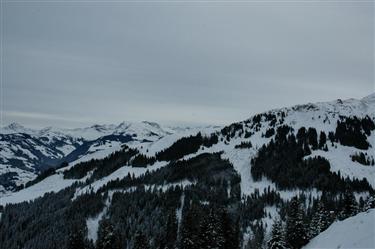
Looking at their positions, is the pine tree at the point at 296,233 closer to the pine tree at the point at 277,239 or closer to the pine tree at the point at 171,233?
the pine tree at the point at 277,239

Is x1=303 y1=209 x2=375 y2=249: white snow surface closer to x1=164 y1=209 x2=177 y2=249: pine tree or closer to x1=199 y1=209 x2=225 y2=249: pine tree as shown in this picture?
x1=199 y1=209 x2=225 y2=249: pine tree

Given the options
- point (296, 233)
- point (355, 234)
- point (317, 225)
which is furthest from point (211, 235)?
point (355, 234)

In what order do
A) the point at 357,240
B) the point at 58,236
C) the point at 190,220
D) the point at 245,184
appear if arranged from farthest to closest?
the point at 245,184 < the point at 58,236 < the point at 190,220 < the point at 357,240

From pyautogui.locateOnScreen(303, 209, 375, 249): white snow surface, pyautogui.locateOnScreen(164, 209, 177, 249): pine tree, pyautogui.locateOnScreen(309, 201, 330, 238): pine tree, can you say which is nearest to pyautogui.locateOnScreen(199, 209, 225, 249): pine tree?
pyautogui.locateOnScreen(309, 201, 330, 238): pine tree

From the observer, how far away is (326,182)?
168m

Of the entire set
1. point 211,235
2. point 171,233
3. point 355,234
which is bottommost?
point 171,233

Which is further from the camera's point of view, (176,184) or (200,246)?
(176,184)

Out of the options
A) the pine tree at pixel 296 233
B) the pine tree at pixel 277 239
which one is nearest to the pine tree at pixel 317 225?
the pine tree at pixel 296 233

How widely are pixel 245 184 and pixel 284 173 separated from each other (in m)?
20.3

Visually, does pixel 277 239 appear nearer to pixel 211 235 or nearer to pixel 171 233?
pixel 211 235

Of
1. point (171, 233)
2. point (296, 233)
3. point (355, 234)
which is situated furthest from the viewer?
point (171, 233)

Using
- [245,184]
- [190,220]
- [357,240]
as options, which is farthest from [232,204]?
[357,240]

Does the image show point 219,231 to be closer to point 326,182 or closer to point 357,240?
point 357,240

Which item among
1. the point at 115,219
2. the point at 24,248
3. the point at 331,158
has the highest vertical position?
the point at 331,158
